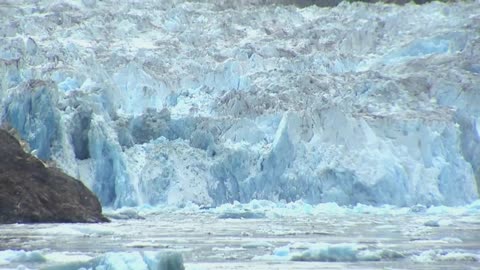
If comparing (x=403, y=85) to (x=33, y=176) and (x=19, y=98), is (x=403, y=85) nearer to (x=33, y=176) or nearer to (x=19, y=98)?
(x=19, y=98)

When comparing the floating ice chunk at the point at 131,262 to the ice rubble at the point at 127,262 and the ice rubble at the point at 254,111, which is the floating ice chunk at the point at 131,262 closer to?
the ice rubble at the point at 127,262

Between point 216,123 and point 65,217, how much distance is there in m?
5.90

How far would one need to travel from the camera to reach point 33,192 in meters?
16.4

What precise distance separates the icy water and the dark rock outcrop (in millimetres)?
605

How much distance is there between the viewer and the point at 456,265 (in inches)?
410

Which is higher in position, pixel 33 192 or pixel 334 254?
pixel 33 192

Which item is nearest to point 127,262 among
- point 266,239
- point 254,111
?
point 266,239

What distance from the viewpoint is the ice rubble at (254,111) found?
20906 mm

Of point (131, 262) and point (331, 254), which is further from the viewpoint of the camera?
point (331, 254)

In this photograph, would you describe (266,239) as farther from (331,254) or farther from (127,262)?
(127,262)

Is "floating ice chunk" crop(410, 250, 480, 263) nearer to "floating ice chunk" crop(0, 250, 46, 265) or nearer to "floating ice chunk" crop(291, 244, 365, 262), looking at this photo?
"floating ice chunk" crop(291, 244, 365, 262)

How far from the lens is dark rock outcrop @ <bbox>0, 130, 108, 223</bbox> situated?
1645 centimetres

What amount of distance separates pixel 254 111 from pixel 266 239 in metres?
9.20

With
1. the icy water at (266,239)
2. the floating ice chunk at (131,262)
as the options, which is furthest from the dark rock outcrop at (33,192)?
the floating ice chunk at (131,262)
